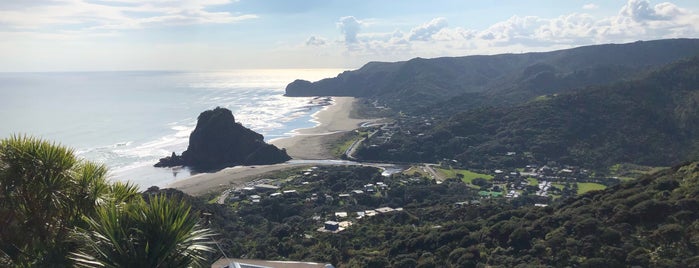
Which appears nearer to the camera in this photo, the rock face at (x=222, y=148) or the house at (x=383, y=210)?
the house at (x=383, y=210)

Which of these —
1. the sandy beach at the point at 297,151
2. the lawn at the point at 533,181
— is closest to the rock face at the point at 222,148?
the sandy beach at the point at 297,151

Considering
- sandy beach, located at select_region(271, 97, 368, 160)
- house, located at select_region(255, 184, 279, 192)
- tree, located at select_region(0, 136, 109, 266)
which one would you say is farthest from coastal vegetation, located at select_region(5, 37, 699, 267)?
sandy beach, located at select_region(271, 97, 368, 160)

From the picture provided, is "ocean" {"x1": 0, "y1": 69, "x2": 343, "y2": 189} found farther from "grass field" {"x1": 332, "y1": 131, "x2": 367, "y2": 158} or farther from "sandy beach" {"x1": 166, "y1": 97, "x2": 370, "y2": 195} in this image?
"grass field" {"x1": 332, "y1": 131, "x2": 367, "y2": 158}

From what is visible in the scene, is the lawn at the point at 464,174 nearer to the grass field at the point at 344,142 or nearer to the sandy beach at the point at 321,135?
the grass field at the point at 344,142

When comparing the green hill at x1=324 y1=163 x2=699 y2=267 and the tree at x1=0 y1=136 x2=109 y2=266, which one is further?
the green hill at x1=324 y1=163 x2=699 y2=267

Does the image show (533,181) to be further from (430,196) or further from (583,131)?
(583,131)

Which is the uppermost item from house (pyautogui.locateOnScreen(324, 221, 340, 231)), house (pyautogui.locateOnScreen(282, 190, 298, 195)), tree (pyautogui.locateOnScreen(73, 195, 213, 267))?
tree (pyautogui.locateOnScreen(73, 195, 213, 267))

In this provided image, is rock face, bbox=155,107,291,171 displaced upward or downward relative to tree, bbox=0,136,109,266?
downward
